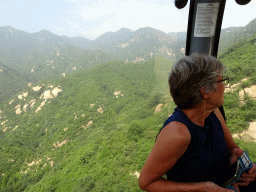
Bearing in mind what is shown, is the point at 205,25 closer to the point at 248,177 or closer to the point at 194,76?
the point at 194,76

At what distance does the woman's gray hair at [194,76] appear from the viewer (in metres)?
0.69

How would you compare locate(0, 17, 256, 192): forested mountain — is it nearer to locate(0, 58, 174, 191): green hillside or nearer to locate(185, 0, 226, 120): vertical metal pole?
locate(0, 58, 174, 191): green hillside

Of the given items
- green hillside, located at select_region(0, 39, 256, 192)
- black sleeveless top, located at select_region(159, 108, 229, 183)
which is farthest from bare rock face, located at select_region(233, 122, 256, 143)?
black sleeveless top, located at select_region(159, 108, 229, 183)

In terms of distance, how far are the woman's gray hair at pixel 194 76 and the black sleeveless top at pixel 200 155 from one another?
4.4 inches

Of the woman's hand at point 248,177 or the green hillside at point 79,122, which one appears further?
the green hillside at point 79,122

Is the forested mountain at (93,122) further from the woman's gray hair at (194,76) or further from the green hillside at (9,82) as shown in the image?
the woman's gray hair at (194,76)

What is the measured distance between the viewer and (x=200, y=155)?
0.70 m

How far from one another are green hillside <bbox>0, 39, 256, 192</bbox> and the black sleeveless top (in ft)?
8.90

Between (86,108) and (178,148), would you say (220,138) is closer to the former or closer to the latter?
(178,148)

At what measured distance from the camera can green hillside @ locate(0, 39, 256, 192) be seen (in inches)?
194

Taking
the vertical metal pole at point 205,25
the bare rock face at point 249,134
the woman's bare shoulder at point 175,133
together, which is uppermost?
the vertical metal pole at point 205,25

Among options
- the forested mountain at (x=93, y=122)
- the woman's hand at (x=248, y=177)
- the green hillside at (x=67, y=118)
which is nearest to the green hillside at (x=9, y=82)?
the forested mountain at (x=93, y=122)

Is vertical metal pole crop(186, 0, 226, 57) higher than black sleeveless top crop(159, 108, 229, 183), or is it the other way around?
vertical metal pole crop(186, 0, 226, 57)

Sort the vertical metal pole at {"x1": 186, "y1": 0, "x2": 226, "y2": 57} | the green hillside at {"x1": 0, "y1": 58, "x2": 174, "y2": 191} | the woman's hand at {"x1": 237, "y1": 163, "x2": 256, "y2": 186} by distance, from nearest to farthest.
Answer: the woman's hand at {"x1": 237, "y1": 163, "x2": 256, "y2": 186}, the vertical metal pole at {"x1": 186, "y1": 0, "x2": 226, "y2": 57}, the green hillside at {"x1": 0, "y1": 58, "x2": 174, "y2": 191}
